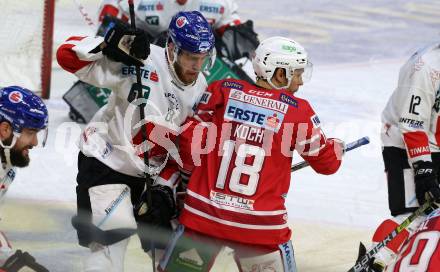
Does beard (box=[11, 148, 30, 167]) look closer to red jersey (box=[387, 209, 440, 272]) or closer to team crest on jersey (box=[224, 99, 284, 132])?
team crest on jersey (box=[224, 99, 284, 132])

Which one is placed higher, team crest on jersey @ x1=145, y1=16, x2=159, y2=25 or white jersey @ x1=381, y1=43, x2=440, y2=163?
white jersey @ x1=381, y1=43, x2=440, y2=163

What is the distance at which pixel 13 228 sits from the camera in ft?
16.5

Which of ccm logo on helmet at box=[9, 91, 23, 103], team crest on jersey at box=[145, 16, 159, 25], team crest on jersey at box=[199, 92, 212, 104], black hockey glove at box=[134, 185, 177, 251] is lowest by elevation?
team crest on jersey at box=[145, 16, 159, 25]

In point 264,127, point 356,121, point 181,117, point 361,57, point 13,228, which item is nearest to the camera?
point 264,127

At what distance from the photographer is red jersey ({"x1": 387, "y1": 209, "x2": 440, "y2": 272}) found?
8.96 feet

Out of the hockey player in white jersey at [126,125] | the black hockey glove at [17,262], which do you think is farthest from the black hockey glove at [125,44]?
the black hockey glove at [17,262]

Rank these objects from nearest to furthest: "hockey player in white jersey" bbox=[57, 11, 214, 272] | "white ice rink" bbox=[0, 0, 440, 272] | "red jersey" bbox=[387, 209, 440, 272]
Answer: "red jersey" bbox=[387, 209, 440, 272]
"hockey player in white jersey" bbox=[57, 11, 214, 272]
"white ice rink" bbox=[0, 0, 440, 272]

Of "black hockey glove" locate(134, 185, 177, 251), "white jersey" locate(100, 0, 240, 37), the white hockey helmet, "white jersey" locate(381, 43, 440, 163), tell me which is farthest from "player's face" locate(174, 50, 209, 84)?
"white jersey" locate(100, 0, 240, 37)

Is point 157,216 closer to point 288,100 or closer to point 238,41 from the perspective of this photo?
point 288,100

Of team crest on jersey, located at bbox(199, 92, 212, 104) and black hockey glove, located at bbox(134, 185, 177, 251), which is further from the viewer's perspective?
black hockey glove, located at bbox(134, 185, 177, 251)

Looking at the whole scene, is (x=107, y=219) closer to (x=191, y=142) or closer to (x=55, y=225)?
(x=191, y=142)

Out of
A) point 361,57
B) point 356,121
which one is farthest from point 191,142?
point 361,57

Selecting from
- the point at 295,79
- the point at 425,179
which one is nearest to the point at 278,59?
the point at 295,79

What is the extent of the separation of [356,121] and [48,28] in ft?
7.98
